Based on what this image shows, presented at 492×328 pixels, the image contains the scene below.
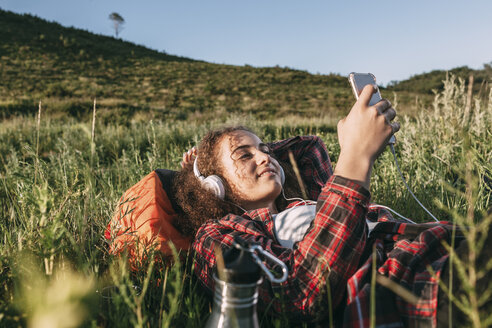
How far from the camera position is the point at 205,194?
2.33 meters

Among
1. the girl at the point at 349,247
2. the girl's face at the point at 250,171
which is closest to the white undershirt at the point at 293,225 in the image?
the girl at the point at 349,247

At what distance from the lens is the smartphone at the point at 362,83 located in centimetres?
171

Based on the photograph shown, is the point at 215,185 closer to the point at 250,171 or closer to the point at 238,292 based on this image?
→ the point at 250,171

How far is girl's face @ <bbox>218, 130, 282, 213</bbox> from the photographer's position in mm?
2227

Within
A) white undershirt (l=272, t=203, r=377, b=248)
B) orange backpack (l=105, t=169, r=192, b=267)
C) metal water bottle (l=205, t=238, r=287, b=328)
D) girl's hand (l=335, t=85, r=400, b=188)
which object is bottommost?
orange backpack (l=105, t=169, r=192, b=267)

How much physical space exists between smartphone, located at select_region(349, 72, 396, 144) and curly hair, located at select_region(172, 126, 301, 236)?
42.0 inches

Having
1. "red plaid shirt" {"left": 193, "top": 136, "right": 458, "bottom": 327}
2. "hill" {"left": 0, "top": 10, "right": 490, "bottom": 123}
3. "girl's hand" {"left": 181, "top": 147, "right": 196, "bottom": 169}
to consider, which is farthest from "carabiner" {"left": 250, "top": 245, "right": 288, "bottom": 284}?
"hill" {"left": 0, "top": 10, "right": 490, "bottom": 123}

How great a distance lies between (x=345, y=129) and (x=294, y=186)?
4.25ft

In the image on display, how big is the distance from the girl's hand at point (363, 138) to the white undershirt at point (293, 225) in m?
0.40

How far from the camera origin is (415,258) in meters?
1.45

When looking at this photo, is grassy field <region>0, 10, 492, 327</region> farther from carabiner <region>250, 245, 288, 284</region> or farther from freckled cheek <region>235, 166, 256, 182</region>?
freckled cheek <region>235, 166, 256, 182</region>

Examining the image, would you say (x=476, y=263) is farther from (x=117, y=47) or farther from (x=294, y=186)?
(x=117, y=47)

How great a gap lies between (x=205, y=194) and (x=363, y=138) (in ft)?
3.91

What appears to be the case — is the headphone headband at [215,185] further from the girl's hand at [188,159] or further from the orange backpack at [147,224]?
the girl's hand at [188,159]
